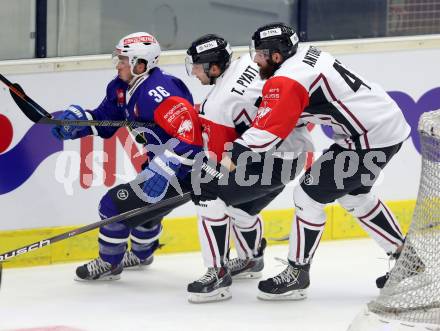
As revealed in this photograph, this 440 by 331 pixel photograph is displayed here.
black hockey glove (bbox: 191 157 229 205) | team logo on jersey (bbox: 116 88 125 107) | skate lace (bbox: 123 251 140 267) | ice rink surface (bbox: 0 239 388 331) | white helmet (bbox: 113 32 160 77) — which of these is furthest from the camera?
skate lace (bbox: 123 251 140 267)

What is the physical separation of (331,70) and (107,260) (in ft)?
4.21

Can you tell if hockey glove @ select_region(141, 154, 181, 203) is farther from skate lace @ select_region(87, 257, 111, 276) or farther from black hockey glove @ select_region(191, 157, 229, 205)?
skate lace @ select_region(87, 257, 111, 276)

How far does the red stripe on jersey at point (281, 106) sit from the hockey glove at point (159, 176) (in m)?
0.46

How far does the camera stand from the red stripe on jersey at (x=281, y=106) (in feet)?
14.0

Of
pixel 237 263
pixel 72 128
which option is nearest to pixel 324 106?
pixel 237 263

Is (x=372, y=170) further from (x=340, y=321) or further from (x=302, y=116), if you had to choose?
(x=340, y=321)

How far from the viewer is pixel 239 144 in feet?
14.3

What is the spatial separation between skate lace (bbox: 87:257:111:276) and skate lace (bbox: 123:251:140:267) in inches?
9.2

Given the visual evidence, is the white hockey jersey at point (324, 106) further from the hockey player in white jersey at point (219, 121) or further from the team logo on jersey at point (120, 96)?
the team logo on jersey at point (120, 96)

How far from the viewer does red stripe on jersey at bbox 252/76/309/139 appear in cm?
428

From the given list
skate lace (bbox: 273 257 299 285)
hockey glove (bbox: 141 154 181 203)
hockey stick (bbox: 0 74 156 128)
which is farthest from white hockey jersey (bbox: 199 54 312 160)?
skate lace (bbox: 273 257 299 285)

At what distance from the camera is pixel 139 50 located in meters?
4.73

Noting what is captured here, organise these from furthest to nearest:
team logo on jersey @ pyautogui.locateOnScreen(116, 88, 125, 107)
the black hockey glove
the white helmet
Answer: team logo on jersey @ pyautogui.locateOnScreen(116, 88, 125, 107) < the white helmet < the black hockey glove

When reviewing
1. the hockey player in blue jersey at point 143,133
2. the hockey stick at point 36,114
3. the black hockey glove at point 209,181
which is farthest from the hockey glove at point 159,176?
the hockey stick at point 36,114
